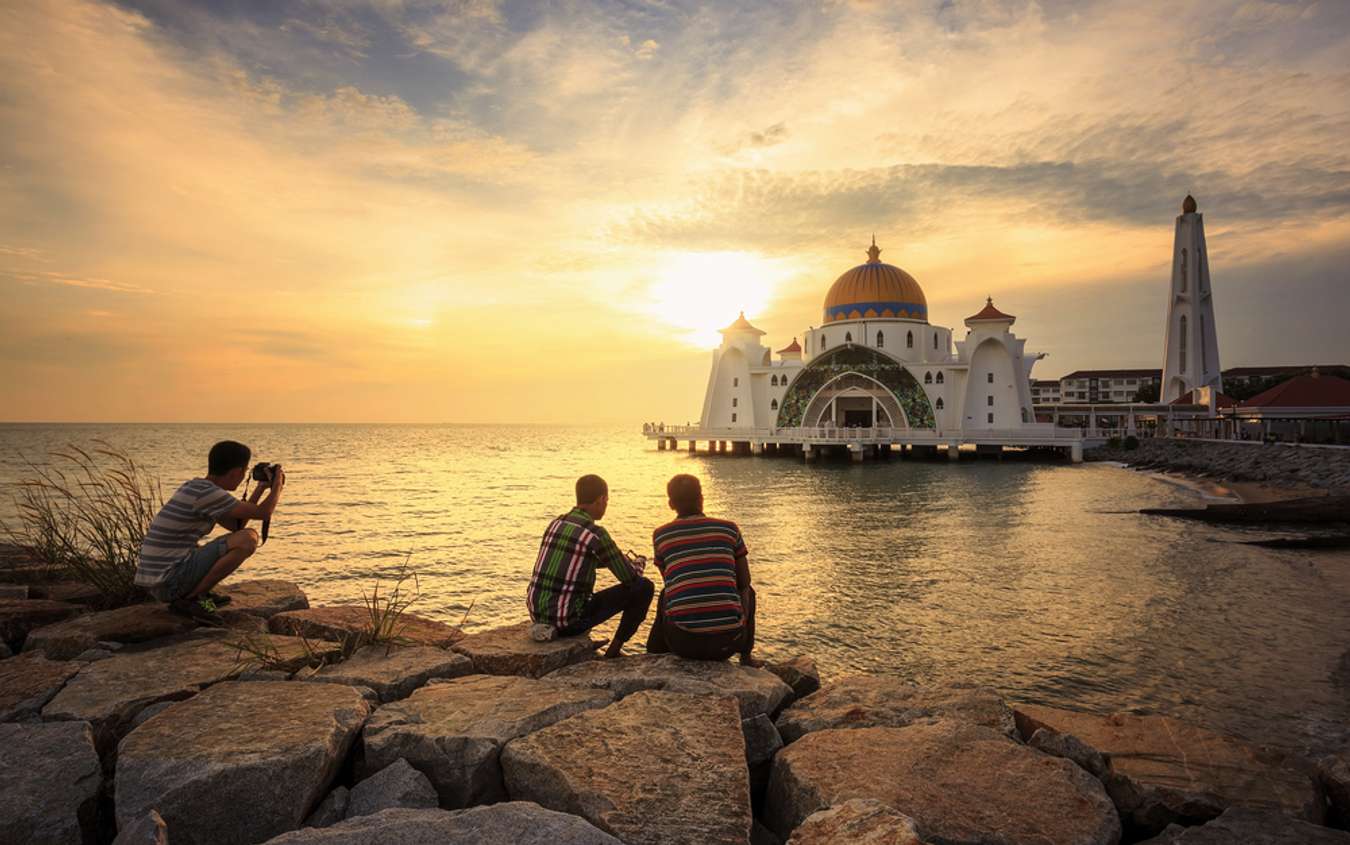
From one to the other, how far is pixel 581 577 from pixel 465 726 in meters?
1.64

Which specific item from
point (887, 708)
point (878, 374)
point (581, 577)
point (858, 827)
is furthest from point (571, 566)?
point (878, 374)

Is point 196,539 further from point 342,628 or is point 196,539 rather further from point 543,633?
point 543,633

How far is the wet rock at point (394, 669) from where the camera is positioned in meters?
4.61

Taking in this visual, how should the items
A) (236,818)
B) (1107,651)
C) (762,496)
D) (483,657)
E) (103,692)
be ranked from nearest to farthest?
(236,818) < (103,692) < (483,657) < (1107,651) < (762,496)

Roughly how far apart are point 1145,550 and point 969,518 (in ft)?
18.7

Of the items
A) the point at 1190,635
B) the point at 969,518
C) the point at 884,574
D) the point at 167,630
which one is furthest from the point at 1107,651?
the point at 969,518

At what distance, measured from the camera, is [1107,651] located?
809 centimetres

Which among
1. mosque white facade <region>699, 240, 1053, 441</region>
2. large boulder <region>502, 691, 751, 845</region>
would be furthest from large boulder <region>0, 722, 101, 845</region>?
mosque white facade <region>699, 240, 1053, 441</region>

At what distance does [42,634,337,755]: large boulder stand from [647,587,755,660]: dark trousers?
7.72ft

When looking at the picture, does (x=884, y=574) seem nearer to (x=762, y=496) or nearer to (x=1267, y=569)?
(x=1267, y=569)

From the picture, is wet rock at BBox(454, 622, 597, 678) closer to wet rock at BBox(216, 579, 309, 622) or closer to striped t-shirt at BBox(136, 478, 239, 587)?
wet rock at BBox(216, 579, 309, 622)

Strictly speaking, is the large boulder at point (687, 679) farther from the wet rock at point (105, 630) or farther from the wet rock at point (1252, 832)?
the wet rock at point (105, 630)

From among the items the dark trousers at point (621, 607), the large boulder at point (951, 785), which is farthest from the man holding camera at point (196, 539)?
the large boulder at point (951, 785)

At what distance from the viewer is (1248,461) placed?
104ft
